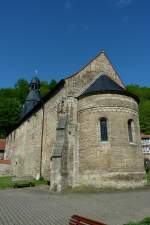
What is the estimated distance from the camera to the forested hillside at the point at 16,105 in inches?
1682

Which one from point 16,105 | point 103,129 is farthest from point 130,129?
point 16,105

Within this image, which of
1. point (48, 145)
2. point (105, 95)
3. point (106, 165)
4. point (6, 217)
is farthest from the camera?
point (48, 145)

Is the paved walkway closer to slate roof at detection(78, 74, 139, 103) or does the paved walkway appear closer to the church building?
the church building

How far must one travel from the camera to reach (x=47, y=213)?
8070mm

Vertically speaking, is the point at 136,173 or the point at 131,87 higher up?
the point at 131,87

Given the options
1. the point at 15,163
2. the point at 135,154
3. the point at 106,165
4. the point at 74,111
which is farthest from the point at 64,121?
the point at 15,163

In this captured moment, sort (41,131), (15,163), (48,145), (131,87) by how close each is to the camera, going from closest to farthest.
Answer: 1. (48,145)
2. (41,131)
3. (15,163)
4. (131,87)

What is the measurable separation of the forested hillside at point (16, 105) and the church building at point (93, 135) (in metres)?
25.5

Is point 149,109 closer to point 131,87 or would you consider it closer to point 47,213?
point 131,87

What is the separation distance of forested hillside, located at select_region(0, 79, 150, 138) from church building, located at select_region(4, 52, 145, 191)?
25469mm

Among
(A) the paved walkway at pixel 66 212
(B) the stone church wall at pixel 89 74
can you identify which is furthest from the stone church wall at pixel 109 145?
(A) the paved walkway at pixel 66 212

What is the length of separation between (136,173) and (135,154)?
130 cm

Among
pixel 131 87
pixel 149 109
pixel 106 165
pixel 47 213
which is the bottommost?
pixel 47 213

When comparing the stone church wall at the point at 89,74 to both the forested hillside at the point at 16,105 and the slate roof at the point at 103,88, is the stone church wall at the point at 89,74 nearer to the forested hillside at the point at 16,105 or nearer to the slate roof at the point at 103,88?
the slate roof at the point at 103,88
